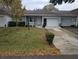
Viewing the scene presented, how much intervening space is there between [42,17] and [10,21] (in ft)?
26.7

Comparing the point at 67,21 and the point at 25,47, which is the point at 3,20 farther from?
the point at 25,47

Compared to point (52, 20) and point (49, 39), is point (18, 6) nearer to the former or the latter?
point (52, 20)

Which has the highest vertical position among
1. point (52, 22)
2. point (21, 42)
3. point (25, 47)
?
point (25, 47)

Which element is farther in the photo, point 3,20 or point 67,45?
point 3,20

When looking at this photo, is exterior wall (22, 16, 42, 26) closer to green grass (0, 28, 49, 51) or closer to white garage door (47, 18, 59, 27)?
white garage door (47, 18, 59, 27)

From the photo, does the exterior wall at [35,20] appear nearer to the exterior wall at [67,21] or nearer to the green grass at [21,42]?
the exterior wall at [67,21]

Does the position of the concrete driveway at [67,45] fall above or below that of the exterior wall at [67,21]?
above

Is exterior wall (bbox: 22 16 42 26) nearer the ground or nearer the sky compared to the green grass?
nearer the ground

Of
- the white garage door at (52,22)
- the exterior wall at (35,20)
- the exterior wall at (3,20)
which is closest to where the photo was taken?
the exterior wall at (3,20)

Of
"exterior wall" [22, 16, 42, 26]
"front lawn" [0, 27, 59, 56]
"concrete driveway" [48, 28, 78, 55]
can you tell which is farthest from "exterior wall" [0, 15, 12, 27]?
"concrete driveway" [48, 28, 78, 55]

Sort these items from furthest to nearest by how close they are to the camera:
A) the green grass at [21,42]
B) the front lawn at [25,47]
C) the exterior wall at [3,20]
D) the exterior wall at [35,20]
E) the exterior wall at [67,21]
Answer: the exterior wall at [35,20]
the exterior wall at [67,21]
the exterior wall at [3,20]
the green grass at [21,42]
the front lawn at [25,47]

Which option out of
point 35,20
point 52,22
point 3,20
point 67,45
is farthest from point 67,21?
point 67,45

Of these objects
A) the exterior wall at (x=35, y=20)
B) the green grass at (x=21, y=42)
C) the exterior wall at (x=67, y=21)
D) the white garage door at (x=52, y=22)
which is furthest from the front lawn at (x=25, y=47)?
the exterior wall at (x=67, y=21)

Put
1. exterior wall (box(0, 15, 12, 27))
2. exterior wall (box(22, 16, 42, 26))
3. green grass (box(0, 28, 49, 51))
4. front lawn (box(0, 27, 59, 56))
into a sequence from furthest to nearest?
exterior wall (box(22, 16, 42, 26)) < exterior wall (box(0, 15, 12, 27)) < green grass (box(0, 28, 49, 51)) < front lawn (box(0, 27, 59, 56))
